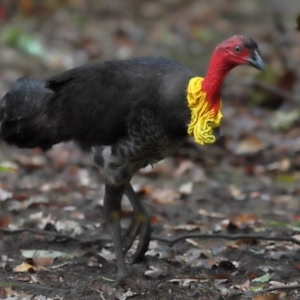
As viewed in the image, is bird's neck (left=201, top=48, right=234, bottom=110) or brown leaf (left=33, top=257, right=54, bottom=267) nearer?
bird's neck (left=201, top=48, right=234, bottom=110)

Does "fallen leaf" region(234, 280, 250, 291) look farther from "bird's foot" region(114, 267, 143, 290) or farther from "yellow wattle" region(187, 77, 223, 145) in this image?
"yellow wattle" region(187, 77, 223, 145)

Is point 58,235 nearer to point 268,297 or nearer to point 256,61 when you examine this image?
point 268,297

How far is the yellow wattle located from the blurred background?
8.74 feet

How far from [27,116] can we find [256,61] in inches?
77.8

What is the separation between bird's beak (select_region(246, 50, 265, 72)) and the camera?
4844mm

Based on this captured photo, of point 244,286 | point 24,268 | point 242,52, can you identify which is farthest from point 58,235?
point 242,52

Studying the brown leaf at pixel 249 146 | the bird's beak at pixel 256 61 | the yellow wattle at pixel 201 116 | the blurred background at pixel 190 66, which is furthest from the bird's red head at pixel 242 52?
the brown leaf at pixel 249 146

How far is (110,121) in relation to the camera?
17.8 ft

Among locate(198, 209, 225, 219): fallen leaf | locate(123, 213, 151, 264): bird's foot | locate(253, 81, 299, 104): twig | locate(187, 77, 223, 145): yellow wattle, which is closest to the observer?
locate(187, 77, 223, 145): yellow wattle

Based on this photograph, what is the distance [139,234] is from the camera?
596 centimetres

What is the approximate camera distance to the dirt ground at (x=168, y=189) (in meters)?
5.46

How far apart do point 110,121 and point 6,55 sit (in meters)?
7.28

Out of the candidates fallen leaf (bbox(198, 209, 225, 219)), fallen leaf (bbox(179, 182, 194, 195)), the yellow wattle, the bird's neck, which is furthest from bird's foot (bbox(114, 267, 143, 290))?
fallen leaf (bbox(179, 182, 194, 195))

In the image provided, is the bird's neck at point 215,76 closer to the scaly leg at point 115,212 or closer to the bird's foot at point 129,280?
the scaly leg at point 115,212
